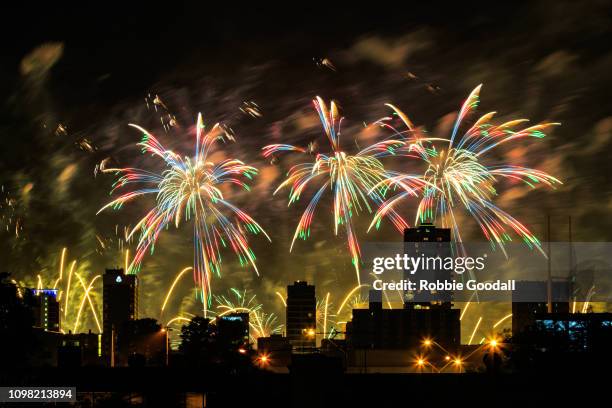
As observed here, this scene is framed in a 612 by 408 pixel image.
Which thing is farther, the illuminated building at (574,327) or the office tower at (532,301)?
the office tower at (532,301)

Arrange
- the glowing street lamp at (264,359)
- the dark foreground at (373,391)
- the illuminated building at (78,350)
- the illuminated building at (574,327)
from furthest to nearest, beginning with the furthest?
the illuminated building at (574,327), the glowing street lamp at (264,359), the illuminated building at (78,350), the dark foreground at (373,391)

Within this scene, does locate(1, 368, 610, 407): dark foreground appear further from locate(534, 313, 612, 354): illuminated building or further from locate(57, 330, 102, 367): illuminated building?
locate(534, 313, 612, 354): illuminated building

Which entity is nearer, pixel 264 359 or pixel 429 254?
pixel 264 359

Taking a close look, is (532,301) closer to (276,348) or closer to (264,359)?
(276,348)

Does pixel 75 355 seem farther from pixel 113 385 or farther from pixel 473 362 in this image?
pixel 473 362

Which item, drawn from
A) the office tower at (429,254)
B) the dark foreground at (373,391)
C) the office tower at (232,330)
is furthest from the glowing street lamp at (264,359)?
the office tower at (429,254)

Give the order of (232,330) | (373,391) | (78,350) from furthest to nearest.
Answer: (232,330)
(78,350)
(373,391)

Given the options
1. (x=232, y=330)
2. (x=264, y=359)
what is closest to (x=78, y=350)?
(x=264, y=359)

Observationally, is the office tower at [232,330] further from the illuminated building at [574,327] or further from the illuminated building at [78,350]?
the illuminated building at [574,327]

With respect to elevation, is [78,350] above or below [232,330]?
above
